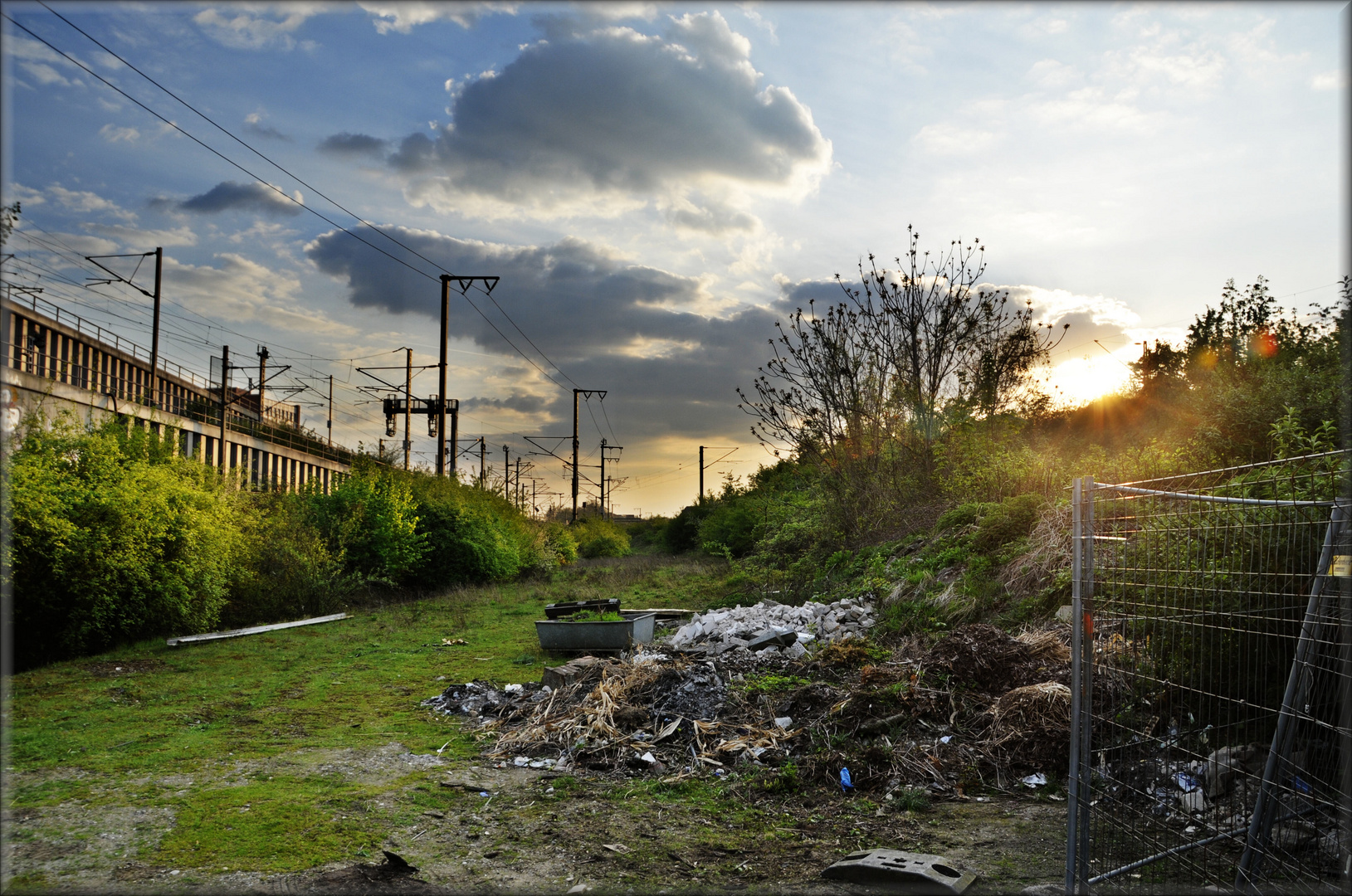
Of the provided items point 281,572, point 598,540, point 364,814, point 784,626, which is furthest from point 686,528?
point 364,814

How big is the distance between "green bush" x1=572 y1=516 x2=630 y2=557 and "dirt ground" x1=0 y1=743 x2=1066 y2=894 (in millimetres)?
44680

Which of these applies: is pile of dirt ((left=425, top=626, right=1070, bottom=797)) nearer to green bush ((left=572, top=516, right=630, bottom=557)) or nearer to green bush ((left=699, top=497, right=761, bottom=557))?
green bush ((left=699, top=497, right=761, bottom=557))

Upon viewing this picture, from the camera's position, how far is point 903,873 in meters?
3.98

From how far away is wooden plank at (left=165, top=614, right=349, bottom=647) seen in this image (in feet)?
40.3

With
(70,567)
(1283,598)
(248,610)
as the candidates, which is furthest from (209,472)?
(1283,598)

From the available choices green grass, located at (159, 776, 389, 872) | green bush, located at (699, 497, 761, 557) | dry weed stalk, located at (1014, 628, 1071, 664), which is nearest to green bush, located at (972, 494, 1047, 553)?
dry weed stalk, located at (1014, 628, 1071, 664)

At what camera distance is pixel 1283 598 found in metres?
4.48

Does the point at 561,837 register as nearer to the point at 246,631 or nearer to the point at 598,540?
the point at 246,631

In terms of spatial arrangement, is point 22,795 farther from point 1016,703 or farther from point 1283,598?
point 1283,598

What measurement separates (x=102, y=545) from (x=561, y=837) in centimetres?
971

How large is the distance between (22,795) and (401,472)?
56.4 feet

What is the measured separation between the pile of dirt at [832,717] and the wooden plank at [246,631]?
6942 mm

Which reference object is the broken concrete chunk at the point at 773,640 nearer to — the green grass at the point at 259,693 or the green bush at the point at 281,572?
the green grass at the point at 259,693

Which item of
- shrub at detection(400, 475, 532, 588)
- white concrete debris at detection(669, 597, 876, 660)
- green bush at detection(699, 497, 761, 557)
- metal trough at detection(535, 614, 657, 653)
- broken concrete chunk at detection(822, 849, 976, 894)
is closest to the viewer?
broken concrete chunk at detection(822, 849, 976, 894)
